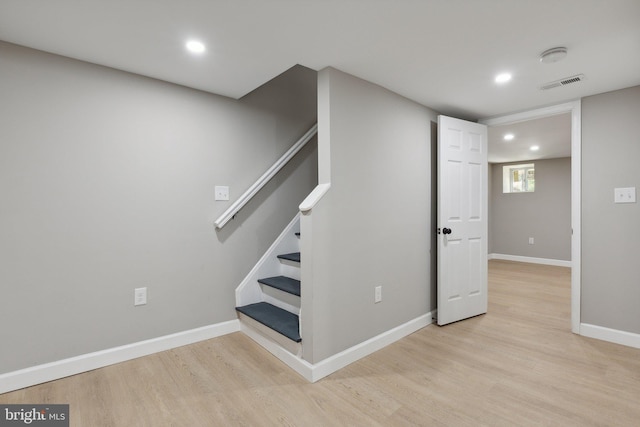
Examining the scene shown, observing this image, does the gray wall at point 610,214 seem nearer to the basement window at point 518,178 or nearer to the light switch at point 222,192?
the light switch at point 222,192

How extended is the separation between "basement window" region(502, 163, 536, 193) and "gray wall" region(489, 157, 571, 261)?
11cm

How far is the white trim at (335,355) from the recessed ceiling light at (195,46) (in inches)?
82.5

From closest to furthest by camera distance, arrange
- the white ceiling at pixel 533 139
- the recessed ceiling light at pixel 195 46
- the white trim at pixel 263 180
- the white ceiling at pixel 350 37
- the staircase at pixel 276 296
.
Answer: the white ceiling at pixel 350 37
the recessed ceiling light at pixel 195 46
the staircase at pixel 276 296
the white trim at pixel 263 180
the white ceiling at pixel 533 139

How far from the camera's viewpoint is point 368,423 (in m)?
1.61

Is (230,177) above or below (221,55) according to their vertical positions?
below

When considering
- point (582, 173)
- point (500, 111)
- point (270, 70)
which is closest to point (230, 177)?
point (270, 70)

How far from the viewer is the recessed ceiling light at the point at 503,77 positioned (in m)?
2.29

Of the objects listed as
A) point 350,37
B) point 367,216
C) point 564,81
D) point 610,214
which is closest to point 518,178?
point 610,214

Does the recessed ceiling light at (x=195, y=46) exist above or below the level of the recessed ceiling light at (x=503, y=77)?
above

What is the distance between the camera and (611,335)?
2602mm

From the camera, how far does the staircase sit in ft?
7.47

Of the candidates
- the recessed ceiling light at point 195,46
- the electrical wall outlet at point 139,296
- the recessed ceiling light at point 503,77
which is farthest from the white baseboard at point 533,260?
the recessed ceiling light at point 195,46

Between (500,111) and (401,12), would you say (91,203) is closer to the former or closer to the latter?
(401,12)

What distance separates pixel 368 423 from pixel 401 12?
2.11m
